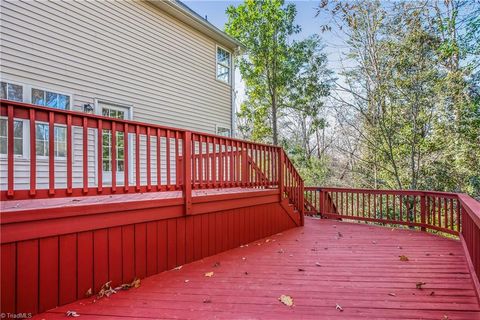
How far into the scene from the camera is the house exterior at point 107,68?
15.3ft

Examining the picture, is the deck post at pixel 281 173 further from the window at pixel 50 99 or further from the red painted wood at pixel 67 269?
the window at pixel 50 99

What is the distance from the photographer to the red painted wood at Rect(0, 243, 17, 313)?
207cm

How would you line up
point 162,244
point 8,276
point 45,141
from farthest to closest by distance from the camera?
1. point 45,141
2. point 162,244
3. point 8,276

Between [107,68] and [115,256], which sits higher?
[107,68]

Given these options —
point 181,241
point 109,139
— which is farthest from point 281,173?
point 109,139

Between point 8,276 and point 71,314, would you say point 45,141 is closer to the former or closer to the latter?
point 8,276

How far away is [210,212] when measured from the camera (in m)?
3.98

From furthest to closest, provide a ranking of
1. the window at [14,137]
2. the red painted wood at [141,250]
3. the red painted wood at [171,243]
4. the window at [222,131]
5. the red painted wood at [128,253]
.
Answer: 1. the window at [222,131]
2. the window at [14,137]
3. the red painted wood at [171,243]
4. the red painted wood at [141,250]
5. the red painted wood at [128,253]

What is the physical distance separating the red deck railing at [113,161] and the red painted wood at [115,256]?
1.34 ft

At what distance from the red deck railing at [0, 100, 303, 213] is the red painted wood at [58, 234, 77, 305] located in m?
0.40

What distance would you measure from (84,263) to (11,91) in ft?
11.7

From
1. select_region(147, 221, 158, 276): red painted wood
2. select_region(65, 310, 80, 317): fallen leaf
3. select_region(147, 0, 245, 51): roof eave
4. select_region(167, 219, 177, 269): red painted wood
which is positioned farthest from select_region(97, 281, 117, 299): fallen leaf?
select_region(147, 0, 245, 51): roof eave

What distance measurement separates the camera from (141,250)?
3076mm

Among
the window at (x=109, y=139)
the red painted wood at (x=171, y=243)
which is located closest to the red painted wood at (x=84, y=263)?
the red painted wood at (x=171, y=243)
